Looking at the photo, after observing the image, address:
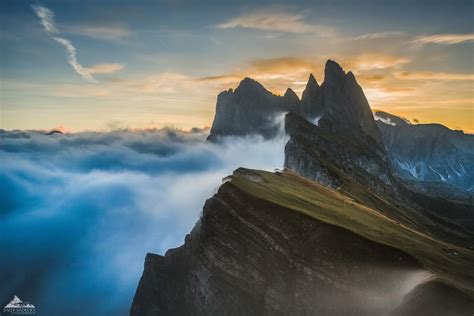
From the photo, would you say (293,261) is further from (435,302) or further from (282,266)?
(435,302)

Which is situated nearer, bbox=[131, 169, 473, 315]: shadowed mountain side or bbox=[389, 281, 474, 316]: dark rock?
bbox=[389, 281, 474, 316]: dark rock

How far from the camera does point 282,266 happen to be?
9950 cm

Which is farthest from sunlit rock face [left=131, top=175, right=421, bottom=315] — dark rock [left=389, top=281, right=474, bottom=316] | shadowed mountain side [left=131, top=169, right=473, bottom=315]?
dark rock [left=389, top=281, right=474, bottom=316]

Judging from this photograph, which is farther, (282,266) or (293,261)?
(282,266)

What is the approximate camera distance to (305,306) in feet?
309

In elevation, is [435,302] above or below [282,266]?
above

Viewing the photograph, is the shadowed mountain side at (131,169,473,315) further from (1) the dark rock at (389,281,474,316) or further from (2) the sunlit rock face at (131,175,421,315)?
(1) the dark rock at (389,281,474,316)

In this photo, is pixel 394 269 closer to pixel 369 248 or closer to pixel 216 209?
pixel 369 248

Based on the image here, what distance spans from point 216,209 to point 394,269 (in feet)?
161

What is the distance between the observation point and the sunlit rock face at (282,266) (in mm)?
89438

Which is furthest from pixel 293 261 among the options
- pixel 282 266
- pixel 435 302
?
pixel 435 302

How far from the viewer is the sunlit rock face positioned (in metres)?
89.4

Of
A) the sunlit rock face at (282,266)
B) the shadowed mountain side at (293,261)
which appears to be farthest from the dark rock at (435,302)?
the sunlit rock face at (282,266)

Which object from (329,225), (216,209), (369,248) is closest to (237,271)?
(216,209)
